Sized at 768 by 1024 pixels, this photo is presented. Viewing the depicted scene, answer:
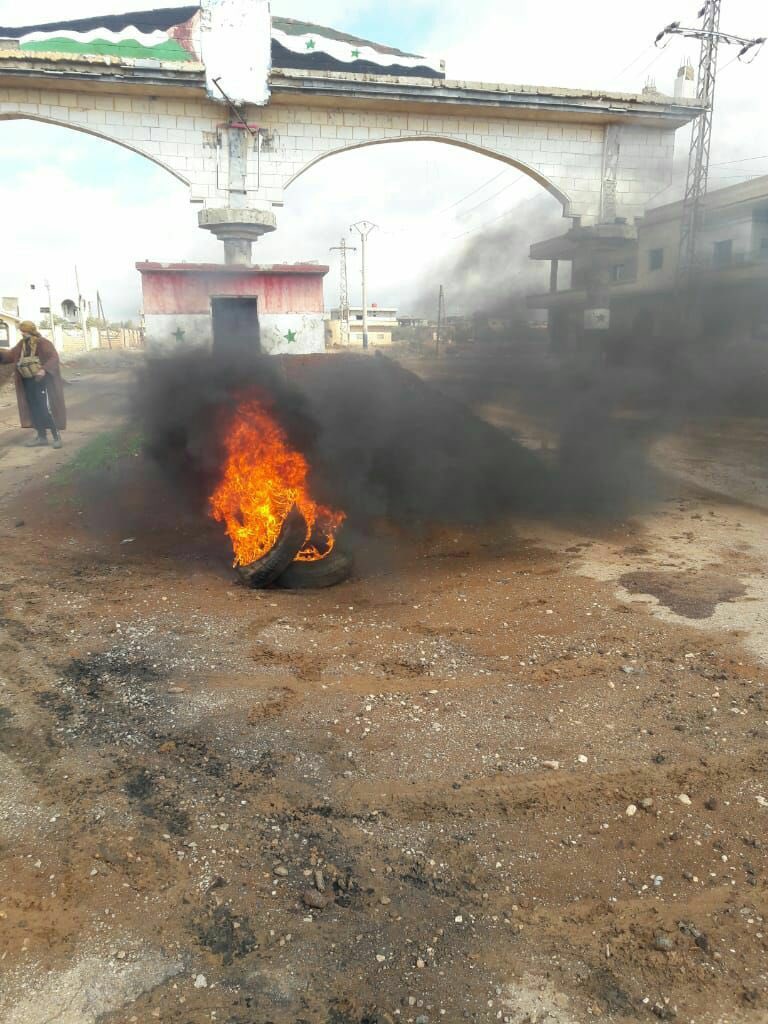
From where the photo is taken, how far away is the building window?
2633 centimetres

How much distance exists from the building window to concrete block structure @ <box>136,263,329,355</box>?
638 inches

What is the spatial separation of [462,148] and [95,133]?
898cm

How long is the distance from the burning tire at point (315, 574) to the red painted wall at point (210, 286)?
15521mm

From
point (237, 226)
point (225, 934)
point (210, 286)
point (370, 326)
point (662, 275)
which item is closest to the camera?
point (225, 934)

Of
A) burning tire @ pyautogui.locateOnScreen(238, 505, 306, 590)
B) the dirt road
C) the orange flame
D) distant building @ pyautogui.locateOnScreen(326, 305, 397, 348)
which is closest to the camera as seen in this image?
the dirt road

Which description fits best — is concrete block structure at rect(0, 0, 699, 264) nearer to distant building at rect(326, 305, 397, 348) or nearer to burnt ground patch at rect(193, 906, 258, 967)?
burnt ground patch at rect(193, 906, 258, 967)

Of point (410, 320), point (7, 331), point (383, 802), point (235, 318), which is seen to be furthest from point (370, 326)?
point (383, 802)

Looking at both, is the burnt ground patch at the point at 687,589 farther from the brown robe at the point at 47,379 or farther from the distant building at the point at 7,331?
the distant building at the point at 7,331

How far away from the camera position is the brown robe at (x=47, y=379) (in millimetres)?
11572

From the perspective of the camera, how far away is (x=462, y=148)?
17531mm

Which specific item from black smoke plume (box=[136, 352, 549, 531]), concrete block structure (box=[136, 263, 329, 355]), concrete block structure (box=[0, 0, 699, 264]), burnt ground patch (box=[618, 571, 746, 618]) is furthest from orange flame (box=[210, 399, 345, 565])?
concrete block structure (box=[136, 263, 329, 355])

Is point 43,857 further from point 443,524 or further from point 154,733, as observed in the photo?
point 443,524

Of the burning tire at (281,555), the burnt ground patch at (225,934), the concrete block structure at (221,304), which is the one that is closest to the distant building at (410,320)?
the concrete block structure at (221,304)

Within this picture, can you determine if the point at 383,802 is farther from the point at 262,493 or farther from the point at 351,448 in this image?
the point at 351,448
